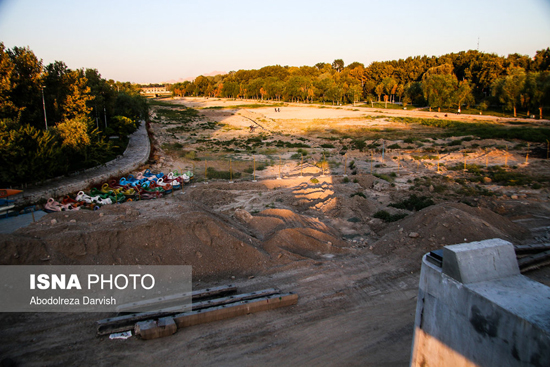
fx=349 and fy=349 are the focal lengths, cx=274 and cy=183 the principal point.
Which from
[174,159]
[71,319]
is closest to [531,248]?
[71,319]

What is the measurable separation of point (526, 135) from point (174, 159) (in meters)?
34.7

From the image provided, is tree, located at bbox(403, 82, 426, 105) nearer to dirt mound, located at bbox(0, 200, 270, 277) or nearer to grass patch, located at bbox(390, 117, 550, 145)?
grass patch, located at bbox(390, 117, 550, 145)

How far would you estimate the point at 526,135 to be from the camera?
35.3m

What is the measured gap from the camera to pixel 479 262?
511cm

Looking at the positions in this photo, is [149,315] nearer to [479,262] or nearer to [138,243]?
[138,243]

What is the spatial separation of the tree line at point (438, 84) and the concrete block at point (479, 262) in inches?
2194

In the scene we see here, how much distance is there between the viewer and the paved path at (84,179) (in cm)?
1777

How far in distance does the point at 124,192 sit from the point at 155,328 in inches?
518

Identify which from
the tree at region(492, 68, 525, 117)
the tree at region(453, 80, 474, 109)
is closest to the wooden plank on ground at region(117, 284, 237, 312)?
the tree at region(492, 68, 525, 117)

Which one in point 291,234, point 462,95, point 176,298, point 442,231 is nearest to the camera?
point 176,298

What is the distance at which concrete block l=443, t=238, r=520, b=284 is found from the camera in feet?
16.5

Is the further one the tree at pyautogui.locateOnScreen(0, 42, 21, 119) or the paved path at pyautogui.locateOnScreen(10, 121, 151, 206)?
the tree at pyautogui.locateOnScreen(0, 42, 21, 119)

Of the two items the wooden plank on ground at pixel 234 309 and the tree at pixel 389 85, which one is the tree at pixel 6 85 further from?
the tree at pixel 389 85

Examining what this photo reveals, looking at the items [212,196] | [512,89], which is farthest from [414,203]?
[512,89]
